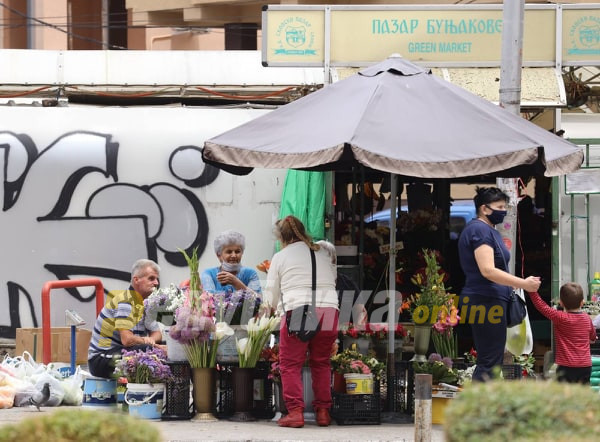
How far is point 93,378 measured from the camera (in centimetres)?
986

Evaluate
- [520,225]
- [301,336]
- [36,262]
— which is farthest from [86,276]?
[520,225]

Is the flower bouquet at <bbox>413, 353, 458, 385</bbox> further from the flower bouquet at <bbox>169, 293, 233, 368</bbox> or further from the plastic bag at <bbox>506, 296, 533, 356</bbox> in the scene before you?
the flower bouquet at <bbox>169, 293, 233, 368</bbox>

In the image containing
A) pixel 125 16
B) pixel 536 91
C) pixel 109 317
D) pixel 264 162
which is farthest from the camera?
pixel 125 16

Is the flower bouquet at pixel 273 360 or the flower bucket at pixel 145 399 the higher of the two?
the flower bouquet at pixel 273 360

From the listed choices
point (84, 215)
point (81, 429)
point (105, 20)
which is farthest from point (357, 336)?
point (105, 20)

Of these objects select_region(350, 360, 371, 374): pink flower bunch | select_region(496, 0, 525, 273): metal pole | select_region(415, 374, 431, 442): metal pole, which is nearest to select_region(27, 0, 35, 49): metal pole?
select_region(496, 0, 525, 273): metal pole

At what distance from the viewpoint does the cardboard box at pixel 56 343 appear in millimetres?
12008

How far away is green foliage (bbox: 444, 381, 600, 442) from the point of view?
4.84 metres

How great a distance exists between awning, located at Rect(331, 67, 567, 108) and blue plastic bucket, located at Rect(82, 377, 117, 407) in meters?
4.06

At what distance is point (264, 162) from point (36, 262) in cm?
466

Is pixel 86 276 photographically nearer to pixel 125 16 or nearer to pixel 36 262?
pixel 36 262

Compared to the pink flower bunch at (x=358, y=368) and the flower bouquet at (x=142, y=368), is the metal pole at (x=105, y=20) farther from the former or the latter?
the pink flower bunch at (x=358, y=368)

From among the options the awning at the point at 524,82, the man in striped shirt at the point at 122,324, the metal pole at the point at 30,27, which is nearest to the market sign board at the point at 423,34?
the awning at the point at 524,82

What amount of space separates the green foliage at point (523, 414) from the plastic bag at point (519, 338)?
4.93m
